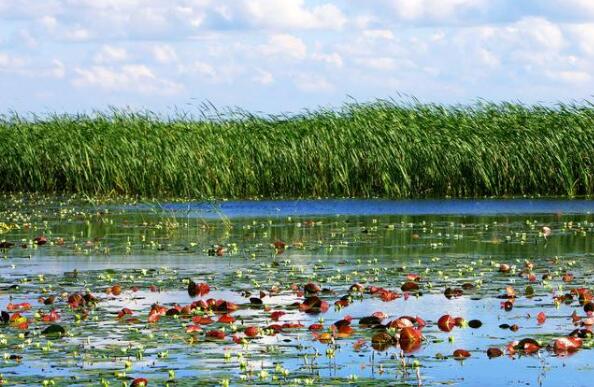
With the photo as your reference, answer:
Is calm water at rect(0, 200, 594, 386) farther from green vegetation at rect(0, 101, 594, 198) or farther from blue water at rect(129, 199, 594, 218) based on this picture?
green vegetation at rect(0, 101, 594, 198)

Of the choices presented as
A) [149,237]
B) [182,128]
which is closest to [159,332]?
[149,237]

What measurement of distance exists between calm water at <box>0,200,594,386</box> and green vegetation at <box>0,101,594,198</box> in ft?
10.3

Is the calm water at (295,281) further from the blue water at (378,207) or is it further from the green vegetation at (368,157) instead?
the green vegetation at (368,157)

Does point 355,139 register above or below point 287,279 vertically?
above

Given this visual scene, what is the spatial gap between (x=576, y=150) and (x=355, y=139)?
599 centimetres

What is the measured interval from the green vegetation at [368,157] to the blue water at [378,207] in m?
1.54

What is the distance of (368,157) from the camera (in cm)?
3156

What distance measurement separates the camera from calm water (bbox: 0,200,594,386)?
862 centimetres

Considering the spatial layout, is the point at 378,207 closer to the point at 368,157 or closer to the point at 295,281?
the point at 368,157

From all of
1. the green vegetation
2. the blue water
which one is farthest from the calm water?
the green vegetation

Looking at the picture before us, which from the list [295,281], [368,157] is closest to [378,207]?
[368,157]

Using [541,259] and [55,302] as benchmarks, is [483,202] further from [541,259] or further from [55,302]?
[55,302]

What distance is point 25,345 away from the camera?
9.73m

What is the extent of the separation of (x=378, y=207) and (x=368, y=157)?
368 centimetres
